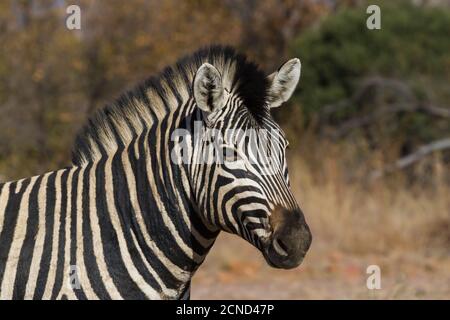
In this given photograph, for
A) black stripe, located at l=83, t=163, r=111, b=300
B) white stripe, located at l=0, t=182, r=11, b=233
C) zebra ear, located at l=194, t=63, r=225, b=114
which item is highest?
zebra ear, located at l=194, t=63, r=225, b=114

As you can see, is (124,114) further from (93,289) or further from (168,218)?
(93,289)

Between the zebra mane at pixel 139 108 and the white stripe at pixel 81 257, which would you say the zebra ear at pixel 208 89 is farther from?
the white stripe at pixel 81 257

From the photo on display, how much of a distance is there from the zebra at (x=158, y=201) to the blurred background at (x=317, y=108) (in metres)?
3.81

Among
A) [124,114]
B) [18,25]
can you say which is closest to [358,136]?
[18,25]

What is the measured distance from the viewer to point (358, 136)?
1584 centimetres

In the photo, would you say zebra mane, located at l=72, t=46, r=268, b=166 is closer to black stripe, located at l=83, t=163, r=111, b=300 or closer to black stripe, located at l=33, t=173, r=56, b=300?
black stripe, located at l=33, t=173, r=56, b=300

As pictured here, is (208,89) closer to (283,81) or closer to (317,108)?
(283,81)

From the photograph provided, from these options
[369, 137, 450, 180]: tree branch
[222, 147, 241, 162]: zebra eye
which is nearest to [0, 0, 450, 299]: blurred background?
[369, 137, 450, 180]: tree branch

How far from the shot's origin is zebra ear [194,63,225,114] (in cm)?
440

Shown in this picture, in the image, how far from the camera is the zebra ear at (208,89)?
4402 millimetres

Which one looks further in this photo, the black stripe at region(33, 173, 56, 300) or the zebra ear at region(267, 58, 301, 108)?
the zebra ear at region(267, 58, 301, 108)

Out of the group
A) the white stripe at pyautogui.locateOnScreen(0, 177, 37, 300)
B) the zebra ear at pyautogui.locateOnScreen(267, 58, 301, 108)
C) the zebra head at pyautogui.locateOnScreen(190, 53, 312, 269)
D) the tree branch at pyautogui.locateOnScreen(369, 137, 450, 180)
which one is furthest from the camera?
the tree branch at pyautogui.locateOnScreen(369, 137, 450, 180)

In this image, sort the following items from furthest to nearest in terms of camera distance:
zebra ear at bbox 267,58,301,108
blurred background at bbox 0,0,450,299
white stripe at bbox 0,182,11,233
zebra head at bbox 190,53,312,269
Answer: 1. blurred background at bbox 0,0,450,299
2. zebra ear at bbox 267,58,301,108
3. white stripe at bbox 0,182,11,233
4. zebra head at bbox 190,53,312,269
